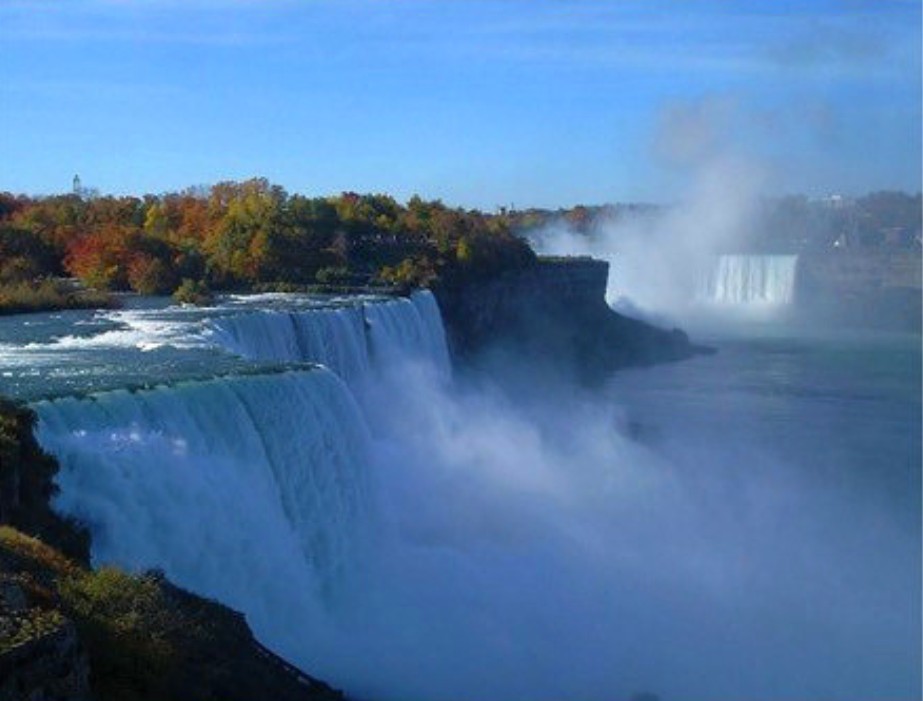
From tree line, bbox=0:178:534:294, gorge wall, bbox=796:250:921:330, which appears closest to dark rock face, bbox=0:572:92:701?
tree line, bbox=0:178:534:294

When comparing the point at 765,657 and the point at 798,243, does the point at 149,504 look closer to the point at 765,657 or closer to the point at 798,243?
the point at 765,657

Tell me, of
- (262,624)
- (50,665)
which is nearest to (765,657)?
(262,624)

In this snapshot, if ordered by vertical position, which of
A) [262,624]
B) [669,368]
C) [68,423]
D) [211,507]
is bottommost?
[669,368]

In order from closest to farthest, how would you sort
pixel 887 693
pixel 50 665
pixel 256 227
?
pixel 50 665
pixel 887 693
pixel 256 227

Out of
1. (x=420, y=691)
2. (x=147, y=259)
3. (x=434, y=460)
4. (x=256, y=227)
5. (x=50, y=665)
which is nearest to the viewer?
(x=50, y=665)

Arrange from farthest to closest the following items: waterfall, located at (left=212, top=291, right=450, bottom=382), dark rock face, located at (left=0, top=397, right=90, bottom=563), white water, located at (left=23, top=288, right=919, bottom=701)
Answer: waterfall, located at (left=212, top=291, right=450, bottom=382)
white water, located at (left=23, top=288, right=919, bottom=701)
dark rock face, located at (left=0, top=397, right=90, bottom=563)

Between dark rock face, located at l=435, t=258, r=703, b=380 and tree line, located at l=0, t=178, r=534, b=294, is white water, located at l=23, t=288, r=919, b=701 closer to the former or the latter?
tree line, located at l=0, t=178, r=534, b=294

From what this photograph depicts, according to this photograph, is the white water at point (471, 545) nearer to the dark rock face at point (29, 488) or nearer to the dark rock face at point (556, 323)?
the dark rock face at point (29, 488)
